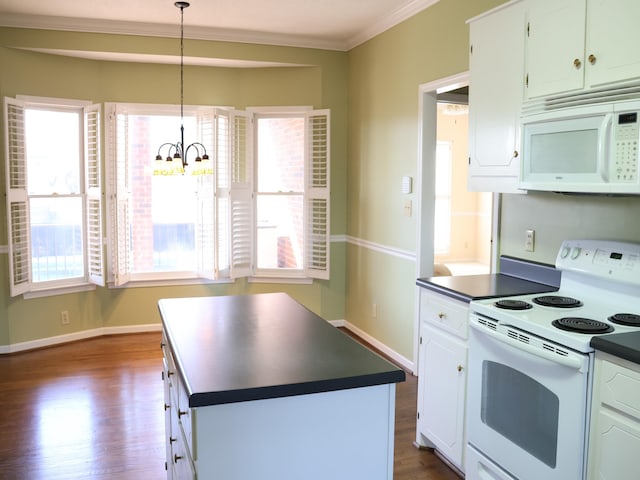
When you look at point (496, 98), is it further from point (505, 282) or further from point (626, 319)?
point (626, 319)

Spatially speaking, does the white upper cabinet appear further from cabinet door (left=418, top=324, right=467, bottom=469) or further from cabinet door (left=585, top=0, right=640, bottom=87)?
cabinet door (left=418, top=324, right=467, bottom=469)

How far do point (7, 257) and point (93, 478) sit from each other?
2752 mm

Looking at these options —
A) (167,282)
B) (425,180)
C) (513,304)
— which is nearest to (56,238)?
(167,282)

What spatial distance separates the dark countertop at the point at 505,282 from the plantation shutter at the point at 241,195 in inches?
114

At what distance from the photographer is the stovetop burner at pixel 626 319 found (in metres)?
2.17

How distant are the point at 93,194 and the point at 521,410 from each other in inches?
173

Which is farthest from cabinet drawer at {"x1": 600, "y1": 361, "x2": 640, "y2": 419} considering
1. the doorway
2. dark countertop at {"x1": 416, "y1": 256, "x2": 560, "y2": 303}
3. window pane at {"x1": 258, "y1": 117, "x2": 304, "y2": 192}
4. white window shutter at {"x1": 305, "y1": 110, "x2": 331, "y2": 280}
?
the doorway

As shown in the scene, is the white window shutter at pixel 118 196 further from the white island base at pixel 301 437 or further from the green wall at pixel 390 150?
the white island base at pixel 301 437

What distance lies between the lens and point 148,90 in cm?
547

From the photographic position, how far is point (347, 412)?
1733 millimetres

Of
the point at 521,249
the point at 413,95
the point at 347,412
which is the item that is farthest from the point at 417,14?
the point at 347,412

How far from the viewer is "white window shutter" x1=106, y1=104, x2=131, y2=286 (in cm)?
534

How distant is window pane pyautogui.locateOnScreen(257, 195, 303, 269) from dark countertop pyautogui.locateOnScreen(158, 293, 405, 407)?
3.23 meters

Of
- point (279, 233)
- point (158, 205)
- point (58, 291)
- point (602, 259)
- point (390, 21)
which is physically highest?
point (390, 21)
